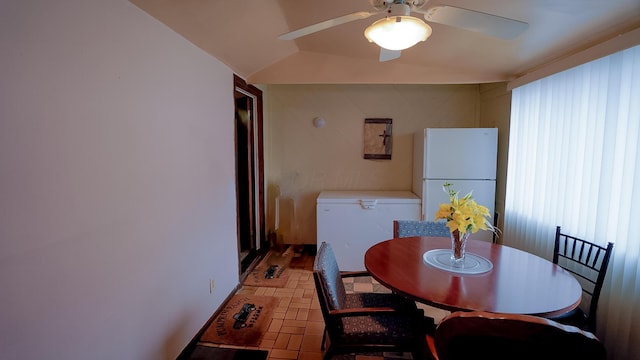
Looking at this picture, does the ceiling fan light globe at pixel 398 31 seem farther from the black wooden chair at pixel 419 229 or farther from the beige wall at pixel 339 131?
the beige wall at pixel 339 131

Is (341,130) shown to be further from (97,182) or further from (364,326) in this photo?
(97,182)

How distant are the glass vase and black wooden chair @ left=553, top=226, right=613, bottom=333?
24.9 inches

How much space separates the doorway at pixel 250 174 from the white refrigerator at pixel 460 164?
1905 millimetres

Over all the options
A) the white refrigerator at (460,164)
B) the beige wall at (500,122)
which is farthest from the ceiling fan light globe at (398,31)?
the beige wall at (500,122)

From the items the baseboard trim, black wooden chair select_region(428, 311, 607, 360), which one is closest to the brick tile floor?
the baseboard trim

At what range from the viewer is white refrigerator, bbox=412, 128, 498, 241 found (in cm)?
302

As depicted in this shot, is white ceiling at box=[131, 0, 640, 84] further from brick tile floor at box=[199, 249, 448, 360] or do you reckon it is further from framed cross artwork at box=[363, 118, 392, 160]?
brick tile floor at box=[199, 249, 448, 360]

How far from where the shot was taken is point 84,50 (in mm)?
1207

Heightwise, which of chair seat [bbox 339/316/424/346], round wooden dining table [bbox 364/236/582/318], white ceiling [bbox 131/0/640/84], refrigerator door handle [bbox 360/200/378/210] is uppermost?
white ceiling [bbox 131/0/640/84]

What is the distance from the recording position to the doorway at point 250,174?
343 centimetres

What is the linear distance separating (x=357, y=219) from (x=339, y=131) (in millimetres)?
1237

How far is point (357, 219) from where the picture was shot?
10.7 feet

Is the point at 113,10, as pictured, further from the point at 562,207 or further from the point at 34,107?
the point at 562,207

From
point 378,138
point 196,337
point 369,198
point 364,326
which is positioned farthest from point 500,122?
point 196,337
